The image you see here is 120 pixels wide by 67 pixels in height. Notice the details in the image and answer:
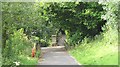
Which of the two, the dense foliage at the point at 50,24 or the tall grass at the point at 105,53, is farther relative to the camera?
the tall grass at the point at 105,53

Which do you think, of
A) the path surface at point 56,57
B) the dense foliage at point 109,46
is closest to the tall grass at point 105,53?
the dense foliage at point 109,46

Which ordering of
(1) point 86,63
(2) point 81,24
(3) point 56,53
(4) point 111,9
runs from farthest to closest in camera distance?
1. (2) point 81,24
2. (3) point 56,53
3. (1) point 86,63
4. (4) point 111,9

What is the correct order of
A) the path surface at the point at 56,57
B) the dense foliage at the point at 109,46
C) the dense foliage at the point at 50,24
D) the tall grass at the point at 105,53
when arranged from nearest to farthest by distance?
the dense foliage at the point at 109,46, the dense foliage at the point at 50,24, the tall grass at the point at 105,53, the path surface at the point at 56,57

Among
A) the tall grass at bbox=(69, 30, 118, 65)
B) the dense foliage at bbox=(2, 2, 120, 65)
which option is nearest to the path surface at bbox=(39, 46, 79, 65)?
the dense foliage at bbox=(2, 2, 120, 65)

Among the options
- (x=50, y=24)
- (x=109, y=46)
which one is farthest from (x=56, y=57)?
(x=109, y=46)

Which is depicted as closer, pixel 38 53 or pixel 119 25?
pixel 119 25

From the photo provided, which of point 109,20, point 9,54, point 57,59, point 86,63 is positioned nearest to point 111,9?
point 109,20

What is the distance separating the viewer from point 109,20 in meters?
8.36

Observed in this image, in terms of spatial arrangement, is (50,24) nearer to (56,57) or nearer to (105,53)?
(56,57)

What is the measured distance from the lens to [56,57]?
12.1 m

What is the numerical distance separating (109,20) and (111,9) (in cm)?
40

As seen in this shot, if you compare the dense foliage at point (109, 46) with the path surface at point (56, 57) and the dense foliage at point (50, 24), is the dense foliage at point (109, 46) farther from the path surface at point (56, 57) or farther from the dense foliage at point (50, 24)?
the path surface at point (56, 57)

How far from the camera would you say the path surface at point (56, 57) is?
11172mm

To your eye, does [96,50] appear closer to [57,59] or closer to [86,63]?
[86,63]
